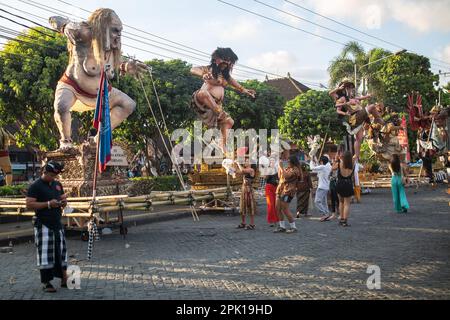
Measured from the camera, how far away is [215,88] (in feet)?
46.8

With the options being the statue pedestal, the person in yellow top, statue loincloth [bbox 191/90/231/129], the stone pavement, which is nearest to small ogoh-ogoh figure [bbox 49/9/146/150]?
the statue pedestal

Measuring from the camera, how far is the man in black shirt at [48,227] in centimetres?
559

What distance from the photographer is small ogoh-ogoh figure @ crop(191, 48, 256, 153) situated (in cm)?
1399

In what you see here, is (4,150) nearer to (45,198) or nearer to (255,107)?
(45,198)

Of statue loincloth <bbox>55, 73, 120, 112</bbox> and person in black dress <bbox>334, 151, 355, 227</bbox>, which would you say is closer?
statue loincloth <bbox>55, 73, 120, 112</bbox>

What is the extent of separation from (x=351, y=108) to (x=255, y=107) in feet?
51.7

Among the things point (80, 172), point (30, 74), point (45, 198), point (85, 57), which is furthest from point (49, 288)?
point (30, 74)

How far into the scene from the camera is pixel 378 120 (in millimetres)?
18875

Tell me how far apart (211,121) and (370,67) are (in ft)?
81.3

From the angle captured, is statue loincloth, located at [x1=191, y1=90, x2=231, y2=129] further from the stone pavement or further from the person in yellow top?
the person in yellow top

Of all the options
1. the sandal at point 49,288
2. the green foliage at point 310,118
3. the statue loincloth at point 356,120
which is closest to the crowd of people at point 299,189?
the statue loincloth at point 356,120

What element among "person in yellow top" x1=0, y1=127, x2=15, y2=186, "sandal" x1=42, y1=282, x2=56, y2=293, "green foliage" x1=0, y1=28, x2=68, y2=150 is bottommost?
"sandal" x1=42, y1=282, x2=56, y2=293

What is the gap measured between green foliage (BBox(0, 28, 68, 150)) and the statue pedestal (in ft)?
22.7
